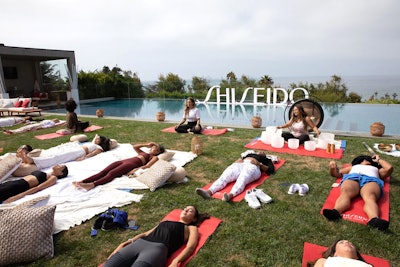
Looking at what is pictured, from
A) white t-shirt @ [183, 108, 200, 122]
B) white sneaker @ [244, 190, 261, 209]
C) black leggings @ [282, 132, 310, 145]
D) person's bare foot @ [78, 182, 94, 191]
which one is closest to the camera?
white sneaker @ [244, 190, 261, 209]

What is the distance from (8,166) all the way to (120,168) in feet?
5.52

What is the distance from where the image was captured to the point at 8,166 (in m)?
4.27

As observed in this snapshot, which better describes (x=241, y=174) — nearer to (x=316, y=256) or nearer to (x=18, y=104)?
(x=316, y=256)

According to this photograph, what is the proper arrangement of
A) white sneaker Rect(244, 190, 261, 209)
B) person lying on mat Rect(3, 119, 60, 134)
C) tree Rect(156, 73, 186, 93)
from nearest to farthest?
white sneaker Rect(244, 190, 261, 209)
person lying on mat Rect(3, 119, 60, 134)
tree Rect(156, 73, 186, 93)

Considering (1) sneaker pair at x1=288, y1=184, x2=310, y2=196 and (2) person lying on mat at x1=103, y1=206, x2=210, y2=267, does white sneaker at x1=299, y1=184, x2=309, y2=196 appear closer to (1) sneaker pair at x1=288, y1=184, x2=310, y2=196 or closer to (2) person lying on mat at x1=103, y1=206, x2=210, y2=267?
(1) sneaker pair at x1=288, y1=184, x2=310, y2=196

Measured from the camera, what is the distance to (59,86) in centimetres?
2028

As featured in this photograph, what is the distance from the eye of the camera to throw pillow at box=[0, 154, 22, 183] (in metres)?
4.20

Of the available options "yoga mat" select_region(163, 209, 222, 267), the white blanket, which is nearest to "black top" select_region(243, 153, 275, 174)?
"yoga mat" select_region(163, 209, 222, 267)

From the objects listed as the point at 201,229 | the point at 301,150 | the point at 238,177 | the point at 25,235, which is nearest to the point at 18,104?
Result: the point at 25,235

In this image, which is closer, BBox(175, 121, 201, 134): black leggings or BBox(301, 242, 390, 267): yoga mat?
BBox(301, 242, 390, 267): yoga mat

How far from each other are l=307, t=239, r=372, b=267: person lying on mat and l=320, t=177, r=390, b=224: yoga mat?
1.04m

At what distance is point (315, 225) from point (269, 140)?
3689mm

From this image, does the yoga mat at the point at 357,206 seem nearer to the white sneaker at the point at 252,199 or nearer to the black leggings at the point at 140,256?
the white sneaker at the point at 252,199

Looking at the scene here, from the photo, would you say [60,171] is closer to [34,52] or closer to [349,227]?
[349,227]
